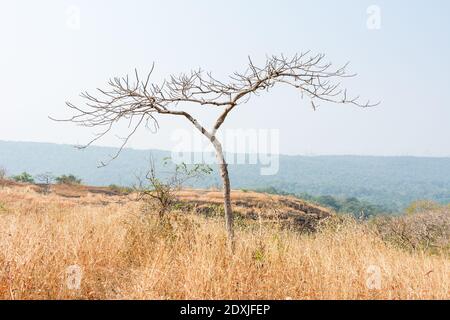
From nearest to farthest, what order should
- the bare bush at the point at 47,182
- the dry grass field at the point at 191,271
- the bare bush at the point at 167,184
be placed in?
the dry grass field at the point at 191,271, the bare bush at the point at 167,184, the bare bush at the point at 47,182

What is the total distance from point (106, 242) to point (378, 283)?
3893 millimetres

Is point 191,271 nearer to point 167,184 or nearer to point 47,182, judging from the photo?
point 167,184

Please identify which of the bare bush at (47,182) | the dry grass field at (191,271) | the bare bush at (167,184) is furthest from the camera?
the bare bush at (47,182)

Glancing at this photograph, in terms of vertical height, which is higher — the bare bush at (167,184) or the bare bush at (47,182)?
the bare bush at (167,184)

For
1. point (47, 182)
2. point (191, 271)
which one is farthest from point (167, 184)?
point (47, 182)

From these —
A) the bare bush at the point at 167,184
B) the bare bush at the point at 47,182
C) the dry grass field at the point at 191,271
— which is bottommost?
the bare bush at the point at 47,182

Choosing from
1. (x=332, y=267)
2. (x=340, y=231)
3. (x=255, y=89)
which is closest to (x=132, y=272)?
(x=332, y=267)

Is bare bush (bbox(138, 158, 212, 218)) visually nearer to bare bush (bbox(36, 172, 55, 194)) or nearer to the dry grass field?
the dry grass field

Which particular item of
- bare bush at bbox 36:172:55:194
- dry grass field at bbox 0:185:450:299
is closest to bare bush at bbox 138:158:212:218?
dry grass field at bbox 0:185:450:299

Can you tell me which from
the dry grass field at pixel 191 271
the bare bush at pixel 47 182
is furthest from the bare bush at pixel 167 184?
the bare bush at pixel 47 182

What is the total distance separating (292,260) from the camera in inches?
231

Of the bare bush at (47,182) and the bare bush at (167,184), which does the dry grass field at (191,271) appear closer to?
the bare bush at (167,184)

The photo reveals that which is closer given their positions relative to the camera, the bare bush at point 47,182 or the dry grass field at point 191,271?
the dry grass field at point 191,271
